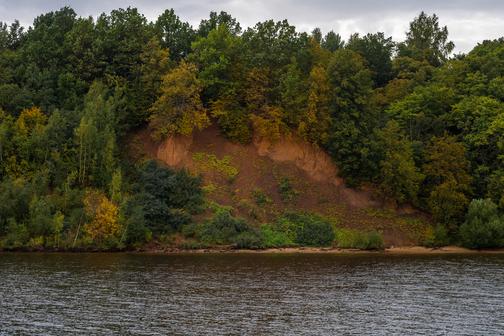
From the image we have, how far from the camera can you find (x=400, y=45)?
11419 cm

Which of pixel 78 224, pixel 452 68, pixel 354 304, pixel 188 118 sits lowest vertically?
pixel 354 304

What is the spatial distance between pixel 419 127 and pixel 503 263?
88.8ft

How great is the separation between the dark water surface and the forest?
7.74 metres

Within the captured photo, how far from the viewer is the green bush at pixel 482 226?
74.9 metres

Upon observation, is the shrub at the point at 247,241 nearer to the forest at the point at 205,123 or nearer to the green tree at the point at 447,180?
the forest at the point at 205,123

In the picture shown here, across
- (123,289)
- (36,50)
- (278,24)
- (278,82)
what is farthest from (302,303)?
(36,50)

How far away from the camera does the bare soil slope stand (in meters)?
79.8

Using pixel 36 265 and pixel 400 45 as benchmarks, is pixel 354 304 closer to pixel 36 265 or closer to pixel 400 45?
pixel 36 265

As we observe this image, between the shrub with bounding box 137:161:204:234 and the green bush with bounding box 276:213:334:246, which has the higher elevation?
the shrub with bounding box 137:161:204:234

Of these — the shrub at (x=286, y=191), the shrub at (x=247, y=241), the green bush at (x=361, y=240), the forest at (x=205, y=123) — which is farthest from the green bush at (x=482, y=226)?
the shrub at (x=247, y=241)

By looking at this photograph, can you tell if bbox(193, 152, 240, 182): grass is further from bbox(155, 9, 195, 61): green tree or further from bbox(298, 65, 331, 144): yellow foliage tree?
bbox(155, 9, 195, 61): green tree

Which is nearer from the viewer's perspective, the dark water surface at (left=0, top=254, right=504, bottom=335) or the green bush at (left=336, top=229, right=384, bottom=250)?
the dark water surface at (left=0, top=254, right=504, bottom=335)

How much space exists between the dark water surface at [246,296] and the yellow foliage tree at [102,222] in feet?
11.2

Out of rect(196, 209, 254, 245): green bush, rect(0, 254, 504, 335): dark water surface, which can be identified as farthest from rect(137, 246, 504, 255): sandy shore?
rect(0, 254, 504, 335): dark water surface
